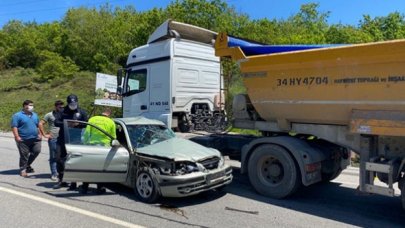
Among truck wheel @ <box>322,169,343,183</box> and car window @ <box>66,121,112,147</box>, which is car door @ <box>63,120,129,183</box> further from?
truck wheel @ <box>322,169,343,183</box>

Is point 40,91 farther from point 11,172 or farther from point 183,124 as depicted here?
point 183,124

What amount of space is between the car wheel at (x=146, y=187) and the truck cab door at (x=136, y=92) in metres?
4.02

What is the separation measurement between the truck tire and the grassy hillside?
19778mm

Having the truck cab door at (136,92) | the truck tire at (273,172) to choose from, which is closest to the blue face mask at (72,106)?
the truck cab door at (136,92)

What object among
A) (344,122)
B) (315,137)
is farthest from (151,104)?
(344,122)

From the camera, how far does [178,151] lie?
643 cm

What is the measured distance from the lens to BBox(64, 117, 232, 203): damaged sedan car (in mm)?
6082

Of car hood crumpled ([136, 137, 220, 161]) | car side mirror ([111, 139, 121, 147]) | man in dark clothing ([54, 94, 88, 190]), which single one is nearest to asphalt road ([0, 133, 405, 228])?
man in dark clothing ([54, 94, 88, 190])

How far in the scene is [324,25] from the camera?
143 ft

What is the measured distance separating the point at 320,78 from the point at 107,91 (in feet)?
42.5

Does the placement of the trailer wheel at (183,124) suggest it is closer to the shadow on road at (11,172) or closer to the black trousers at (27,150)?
the black trousers at (27,150)

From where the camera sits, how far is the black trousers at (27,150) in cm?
845

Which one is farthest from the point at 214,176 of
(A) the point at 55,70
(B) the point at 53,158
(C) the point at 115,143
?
(A) the point at 55,70

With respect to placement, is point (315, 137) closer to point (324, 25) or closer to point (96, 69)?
point (96, 69)
